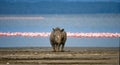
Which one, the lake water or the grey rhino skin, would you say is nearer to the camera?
the grey rhino skin

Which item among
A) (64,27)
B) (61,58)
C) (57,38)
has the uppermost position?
(64,27)

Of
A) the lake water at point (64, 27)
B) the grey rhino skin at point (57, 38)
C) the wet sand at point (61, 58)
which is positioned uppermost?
the lake water at point (64, 27)

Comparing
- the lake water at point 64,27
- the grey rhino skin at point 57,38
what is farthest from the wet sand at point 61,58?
the lake water at point 64,27

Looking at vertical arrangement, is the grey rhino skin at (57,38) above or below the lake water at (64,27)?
below

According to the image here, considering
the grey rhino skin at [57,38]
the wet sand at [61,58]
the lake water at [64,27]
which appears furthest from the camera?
the lake water at [64,27]

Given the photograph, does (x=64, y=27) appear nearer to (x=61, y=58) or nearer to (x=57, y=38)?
(x=57, y=38)

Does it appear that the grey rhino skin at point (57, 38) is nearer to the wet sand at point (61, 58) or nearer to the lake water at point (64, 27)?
the wet sand at point (61, 58)

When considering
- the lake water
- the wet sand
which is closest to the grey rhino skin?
the wet sand

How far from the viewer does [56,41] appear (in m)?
24.5

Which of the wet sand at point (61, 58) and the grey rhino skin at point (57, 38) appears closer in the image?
the wet sand at point (61, 58)

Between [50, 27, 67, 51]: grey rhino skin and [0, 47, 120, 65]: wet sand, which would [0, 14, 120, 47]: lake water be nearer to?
[50, 27, 67, 51]: grey rhino skin

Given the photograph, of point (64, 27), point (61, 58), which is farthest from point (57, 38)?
point (64, 27)

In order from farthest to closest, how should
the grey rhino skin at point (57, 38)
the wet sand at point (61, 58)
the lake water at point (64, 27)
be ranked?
1. the lake water at point (64, 27)
2. the grey rhino skin at point (57, 38)
3. the wet sand at point (61, 58)

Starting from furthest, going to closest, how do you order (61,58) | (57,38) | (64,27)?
(64,27), (57,38), (61,58)
